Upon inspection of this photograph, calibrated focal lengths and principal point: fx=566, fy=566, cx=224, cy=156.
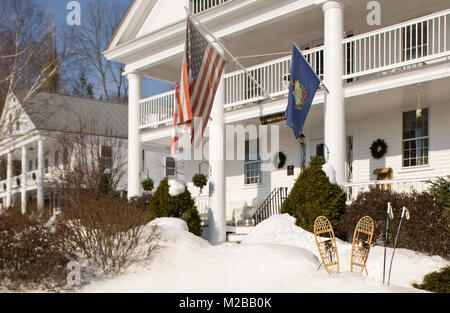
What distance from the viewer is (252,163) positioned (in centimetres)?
1967

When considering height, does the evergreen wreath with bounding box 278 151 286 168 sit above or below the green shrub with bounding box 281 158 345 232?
above

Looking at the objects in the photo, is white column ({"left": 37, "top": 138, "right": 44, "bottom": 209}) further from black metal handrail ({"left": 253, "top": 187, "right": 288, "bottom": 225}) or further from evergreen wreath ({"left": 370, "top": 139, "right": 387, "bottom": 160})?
evergreen wreath ({"left": 370, "top": 139, "right": 387, "bottom": 160})

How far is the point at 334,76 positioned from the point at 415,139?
320 centimetres

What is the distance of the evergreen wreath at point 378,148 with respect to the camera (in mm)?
15703

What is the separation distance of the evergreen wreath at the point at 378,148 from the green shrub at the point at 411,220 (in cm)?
346

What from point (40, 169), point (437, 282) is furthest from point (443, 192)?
point (40, 169)

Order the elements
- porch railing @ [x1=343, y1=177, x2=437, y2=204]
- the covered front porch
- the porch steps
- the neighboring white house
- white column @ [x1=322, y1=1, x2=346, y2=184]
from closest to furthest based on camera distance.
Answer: porch railing @ [x1=343, y1=177, x2=437, y2=204] < white column @ [x1=322, y1=1, x2=346, y2=184] < the covered front porch < the porch steps < the neighboring white house

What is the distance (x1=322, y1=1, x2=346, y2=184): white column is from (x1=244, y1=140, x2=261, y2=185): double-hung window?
6060mm

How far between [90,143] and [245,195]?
32.3 ft

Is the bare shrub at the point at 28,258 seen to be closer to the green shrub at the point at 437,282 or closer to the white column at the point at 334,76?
the green shrub at the point at 437,282

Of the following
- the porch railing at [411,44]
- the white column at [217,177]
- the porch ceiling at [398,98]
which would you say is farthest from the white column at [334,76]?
the white column at [217,177]

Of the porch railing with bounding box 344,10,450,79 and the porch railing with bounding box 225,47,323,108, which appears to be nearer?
the porch railing with bounding box 344,10,450,79

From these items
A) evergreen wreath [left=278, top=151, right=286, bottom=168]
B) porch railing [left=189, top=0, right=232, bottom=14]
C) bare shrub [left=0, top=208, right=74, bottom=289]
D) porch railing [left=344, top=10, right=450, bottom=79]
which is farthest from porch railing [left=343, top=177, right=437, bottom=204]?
porch railing [left=189, top=0, right=232, bottom=14]

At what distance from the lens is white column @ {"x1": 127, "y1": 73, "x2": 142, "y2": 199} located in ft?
63.2
